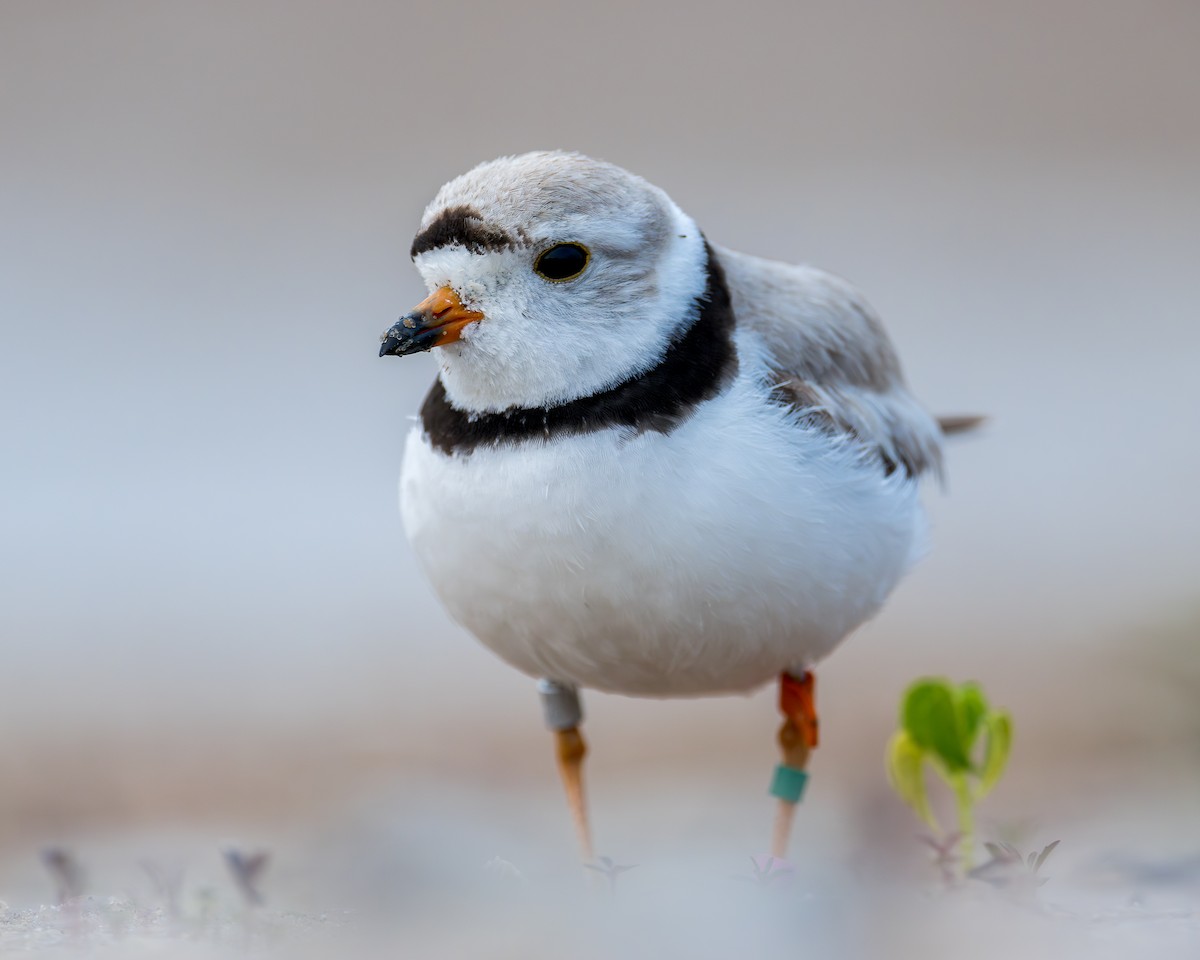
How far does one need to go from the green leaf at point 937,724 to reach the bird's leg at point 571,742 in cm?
77

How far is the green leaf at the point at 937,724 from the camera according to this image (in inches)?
132

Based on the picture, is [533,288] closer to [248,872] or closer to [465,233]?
[465,233]

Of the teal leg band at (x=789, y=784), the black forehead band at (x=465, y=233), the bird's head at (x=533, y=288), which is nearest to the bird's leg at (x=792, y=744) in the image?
the teal leg band at (x=789, y=784)

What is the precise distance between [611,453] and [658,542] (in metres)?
0.19

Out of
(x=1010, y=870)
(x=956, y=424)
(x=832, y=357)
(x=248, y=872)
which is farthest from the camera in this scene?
(x=956, y=424)

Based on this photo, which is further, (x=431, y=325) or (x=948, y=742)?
(x=948, y=742)

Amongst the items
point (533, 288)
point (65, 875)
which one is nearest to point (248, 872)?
point (65, 875)

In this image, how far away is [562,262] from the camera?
2689 mm

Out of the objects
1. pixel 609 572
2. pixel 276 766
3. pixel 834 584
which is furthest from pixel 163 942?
pixel 276 766

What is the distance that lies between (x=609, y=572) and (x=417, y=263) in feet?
2.30

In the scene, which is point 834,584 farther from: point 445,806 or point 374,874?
point 445,806

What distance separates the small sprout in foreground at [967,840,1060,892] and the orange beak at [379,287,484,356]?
4.40 ft

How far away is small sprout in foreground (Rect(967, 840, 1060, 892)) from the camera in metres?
2.57

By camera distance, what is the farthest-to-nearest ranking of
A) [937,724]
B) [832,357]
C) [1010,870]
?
[937,724] < [832,357] < [1010,870]
